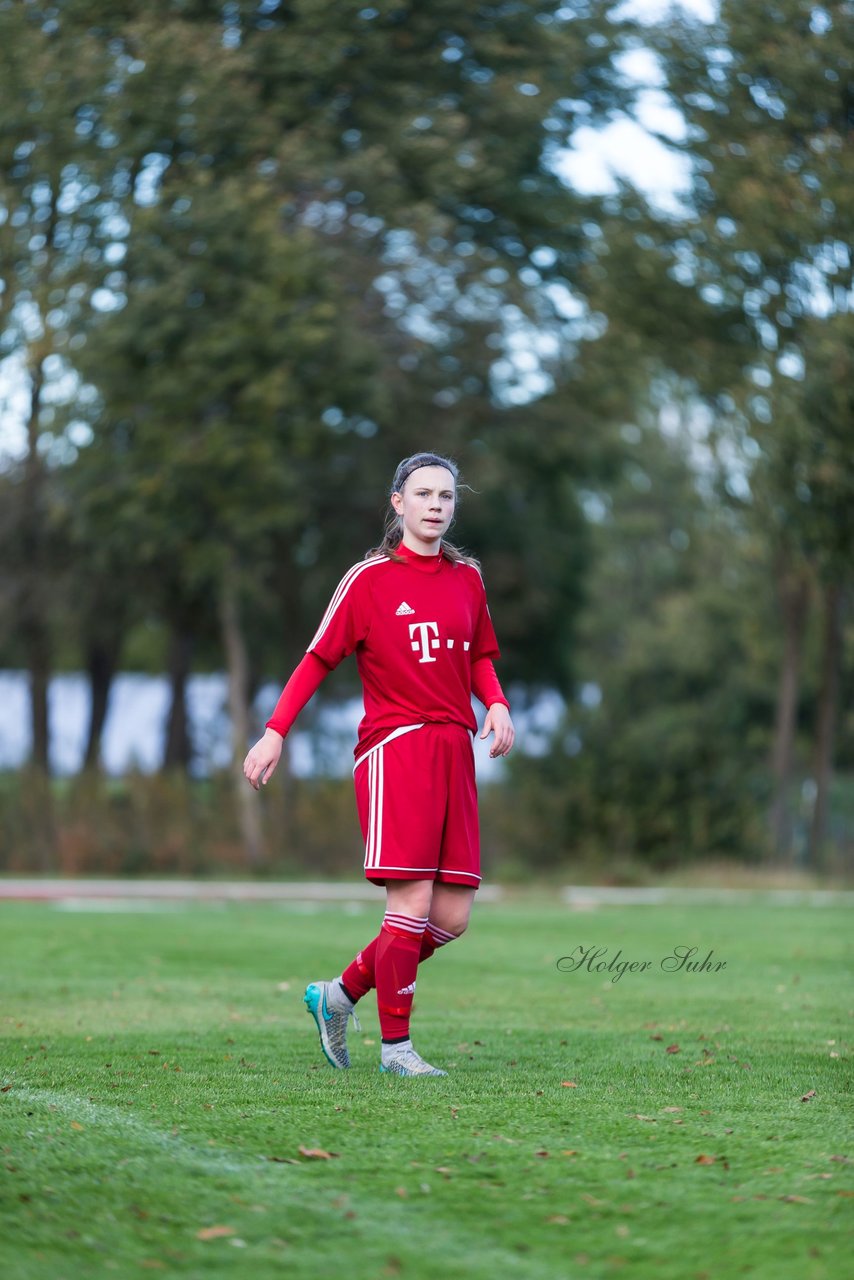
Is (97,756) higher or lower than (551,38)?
lower

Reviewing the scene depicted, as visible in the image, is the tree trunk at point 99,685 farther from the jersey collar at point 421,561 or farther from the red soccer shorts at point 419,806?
the red soccer shorts at point 419,806

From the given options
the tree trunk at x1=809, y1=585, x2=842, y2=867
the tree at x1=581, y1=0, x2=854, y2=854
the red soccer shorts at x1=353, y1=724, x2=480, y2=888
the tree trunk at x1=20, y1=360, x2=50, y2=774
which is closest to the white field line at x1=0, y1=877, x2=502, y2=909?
the tree trunk at x1=20, y1=360, x2=50, y2=774

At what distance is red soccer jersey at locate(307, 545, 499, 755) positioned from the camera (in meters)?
6.10

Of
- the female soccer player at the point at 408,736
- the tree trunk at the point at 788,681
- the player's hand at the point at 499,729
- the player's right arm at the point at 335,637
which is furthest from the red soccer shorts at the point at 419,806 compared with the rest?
the tree trunk at the point at 788,681

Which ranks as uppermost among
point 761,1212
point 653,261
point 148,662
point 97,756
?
point 761,1212

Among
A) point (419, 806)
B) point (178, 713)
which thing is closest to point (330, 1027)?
point (419, 806)

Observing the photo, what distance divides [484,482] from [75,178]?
7.58 meters

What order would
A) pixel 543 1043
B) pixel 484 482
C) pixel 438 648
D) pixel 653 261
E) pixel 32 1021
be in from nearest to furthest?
pixel 438 648, pixel 543 1043, pixel 32 1021, pixel 653 261, pixel 484 482

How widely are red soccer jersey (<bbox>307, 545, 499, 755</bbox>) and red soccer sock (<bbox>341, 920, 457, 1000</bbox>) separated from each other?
72 cm

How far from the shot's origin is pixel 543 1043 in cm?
690

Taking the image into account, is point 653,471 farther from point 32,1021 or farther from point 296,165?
point 32,1021

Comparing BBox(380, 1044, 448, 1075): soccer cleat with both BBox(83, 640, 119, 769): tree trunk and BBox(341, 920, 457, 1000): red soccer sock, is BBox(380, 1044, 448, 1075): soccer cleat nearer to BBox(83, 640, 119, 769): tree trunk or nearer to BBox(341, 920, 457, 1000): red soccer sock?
BBox(341, 920, 457, 1000): red soccer sock

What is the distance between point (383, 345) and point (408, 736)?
1943 cm

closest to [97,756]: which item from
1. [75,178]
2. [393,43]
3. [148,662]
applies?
[75,178]
